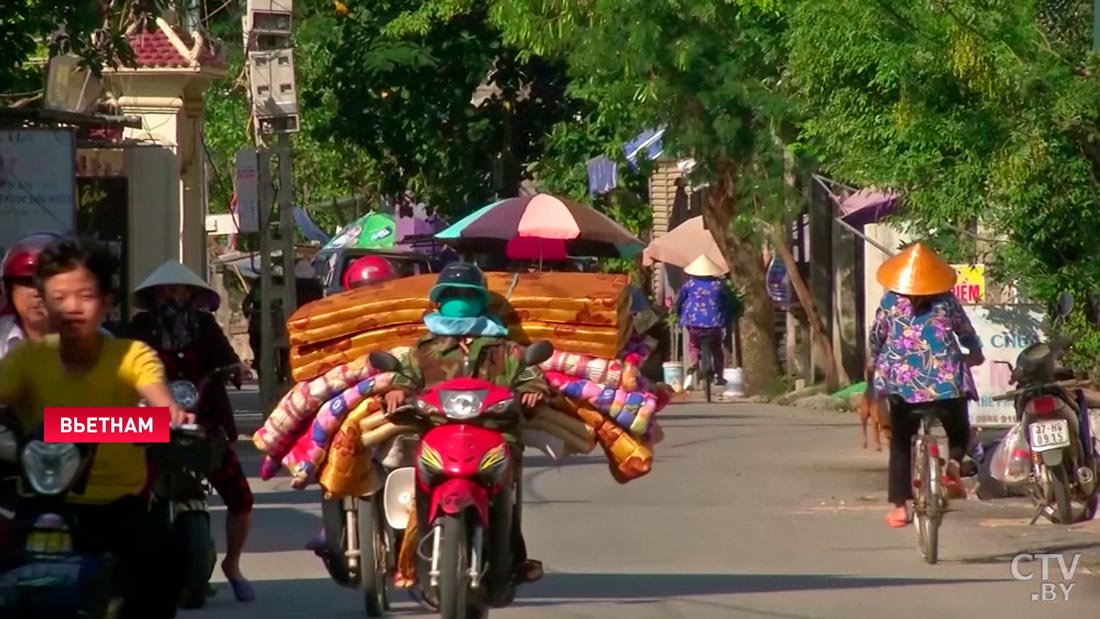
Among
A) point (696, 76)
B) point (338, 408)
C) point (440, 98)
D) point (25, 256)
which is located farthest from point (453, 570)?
point (440, 98)

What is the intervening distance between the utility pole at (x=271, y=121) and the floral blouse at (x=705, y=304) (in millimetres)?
8008

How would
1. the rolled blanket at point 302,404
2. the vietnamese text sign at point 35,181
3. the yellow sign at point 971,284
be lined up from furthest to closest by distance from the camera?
1. the yellow sign at point 971,284
2. the vietnamese text sign at point 35,181
3. the rolled blanket at point 302,404

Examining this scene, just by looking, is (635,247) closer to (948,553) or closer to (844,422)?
(844,422)

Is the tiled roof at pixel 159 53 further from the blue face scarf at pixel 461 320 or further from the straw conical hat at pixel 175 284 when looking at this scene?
the blue face scarf at pixel 461 320

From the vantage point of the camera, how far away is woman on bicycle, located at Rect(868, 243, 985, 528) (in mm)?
12625

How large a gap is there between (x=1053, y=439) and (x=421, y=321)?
5.04m

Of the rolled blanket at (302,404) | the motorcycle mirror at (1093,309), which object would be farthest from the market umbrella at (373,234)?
the rolled blanket at (302,404)

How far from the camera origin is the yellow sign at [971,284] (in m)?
17.3

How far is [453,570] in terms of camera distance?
28.6 feet

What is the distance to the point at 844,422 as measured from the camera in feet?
80.1

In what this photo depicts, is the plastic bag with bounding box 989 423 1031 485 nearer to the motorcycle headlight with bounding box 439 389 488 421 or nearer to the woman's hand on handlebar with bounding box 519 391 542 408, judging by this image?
the woman's hand on handlebar with bounding box 519 391 542 408

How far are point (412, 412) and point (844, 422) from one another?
1595 centimetres

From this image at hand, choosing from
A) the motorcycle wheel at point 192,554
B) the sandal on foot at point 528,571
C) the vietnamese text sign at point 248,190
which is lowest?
the sandal on foot at point 528,571

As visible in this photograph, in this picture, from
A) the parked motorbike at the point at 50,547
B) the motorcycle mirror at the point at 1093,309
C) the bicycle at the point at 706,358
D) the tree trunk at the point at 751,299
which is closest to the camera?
the parked motorbike at the point at 50,547
